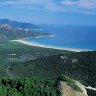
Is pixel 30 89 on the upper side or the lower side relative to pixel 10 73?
upper

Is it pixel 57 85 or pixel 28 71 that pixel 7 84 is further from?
pixel 28 71

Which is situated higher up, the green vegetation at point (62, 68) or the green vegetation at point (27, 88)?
the green vegetation at point (27, 88)

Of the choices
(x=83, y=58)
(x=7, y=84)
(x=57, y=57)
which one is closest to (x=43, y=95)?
(x=7, y=84)

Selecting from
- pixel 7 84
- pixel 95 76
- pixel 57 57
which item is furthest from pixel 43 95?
pixel 57 57

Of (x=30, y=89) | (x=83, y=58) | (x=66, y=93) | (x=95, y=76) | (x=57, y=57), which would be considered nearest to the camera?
(x=66, y=93)

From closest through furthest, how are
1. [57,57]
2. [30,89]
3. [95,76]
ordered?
[30,89] → [95,76] → [57,57]

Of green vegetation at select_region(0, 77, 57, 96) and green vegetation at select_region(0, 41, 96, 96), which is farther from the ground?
green vegetation at select_region(0, 77, 57, 96)

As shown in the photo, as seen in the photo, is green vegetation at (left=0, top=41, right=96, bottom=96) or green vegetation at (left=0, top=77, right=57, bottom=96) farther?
green vegetation at (left=0, top=41, right=96, bottom=96)

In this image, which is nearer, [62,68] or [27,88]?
[27,88]

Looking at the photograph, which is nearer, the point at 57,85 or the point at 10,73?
the point at 57,85

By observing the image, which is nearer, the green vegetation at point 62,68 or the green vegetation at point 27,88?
the green vegetation at point 27,88

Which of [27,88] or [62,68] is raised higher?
[27,88]
